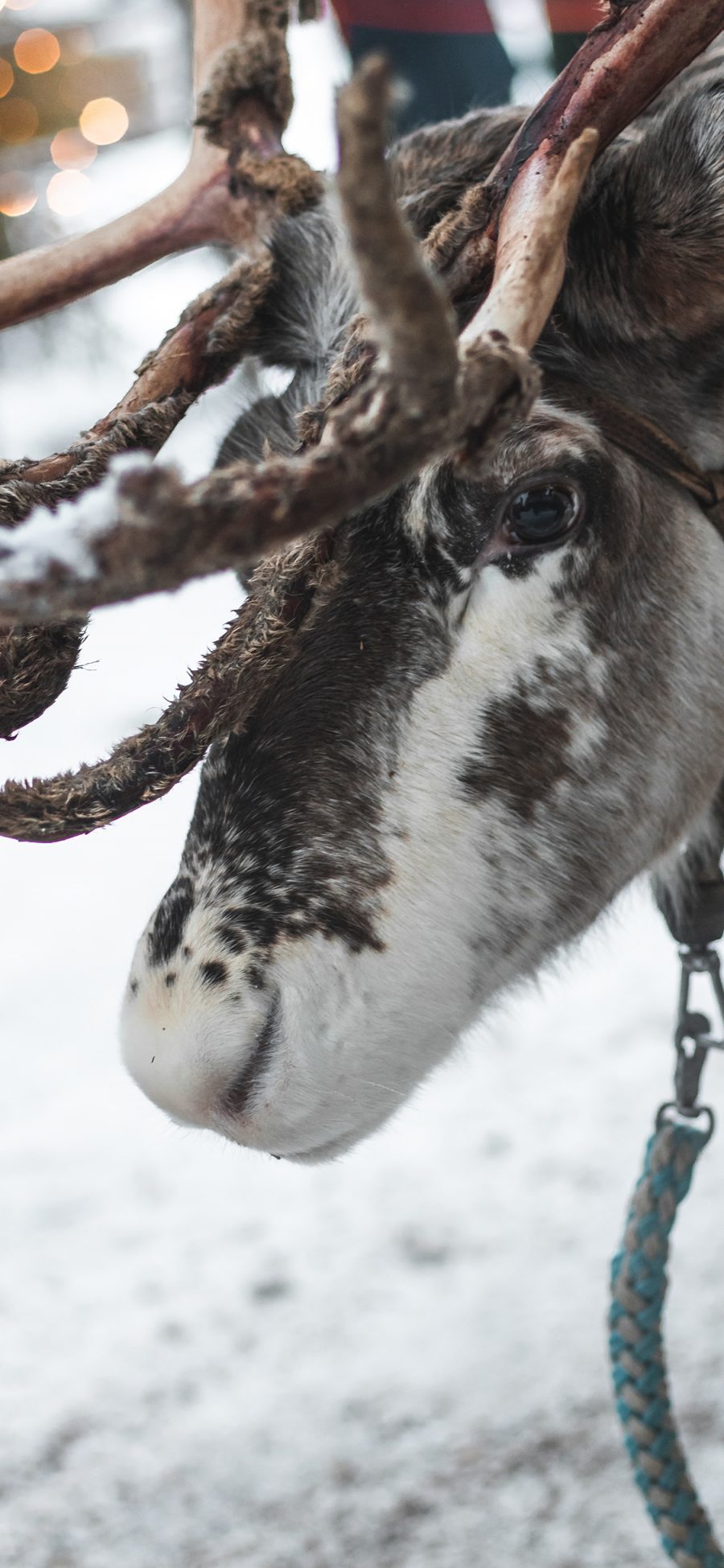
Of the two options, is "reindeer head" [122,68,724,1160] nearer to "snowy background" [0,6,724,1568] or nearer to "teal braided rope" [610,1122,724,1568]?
"snowy background" [0,6,724,1568]

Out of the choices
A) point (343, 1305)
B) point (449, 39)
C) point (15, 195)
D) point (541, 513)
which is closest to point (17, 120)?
point (15, 195)

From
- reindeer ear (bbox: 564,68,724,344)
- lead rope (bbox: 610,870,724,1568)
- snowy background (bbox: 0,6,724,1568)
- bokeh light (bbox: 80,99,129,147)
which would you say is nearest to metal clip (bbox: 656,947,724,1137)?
lead rope (bbox: 610,870,724,1568)

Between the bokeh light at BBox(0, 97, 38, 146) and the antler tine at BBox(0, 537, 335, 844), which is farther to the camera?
the bokeh light at BBox(0, 97, 38, 146)

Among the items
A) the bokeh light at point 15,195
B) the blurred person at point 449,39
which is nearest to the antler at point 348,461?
the blurred person at point 449,39

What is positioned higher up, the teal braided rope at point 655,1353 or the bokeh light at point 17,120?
the bokeh light at point 17,120

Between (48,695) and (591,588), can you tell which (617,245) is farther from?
(48,695)

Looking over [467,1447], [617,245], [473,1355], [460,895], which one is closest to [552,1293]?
[473,1355]

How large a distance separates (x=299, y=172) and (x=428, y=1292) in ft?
7.29

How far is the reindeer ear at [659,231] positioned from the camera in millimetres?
1286

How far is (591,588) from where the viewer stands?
1315 mm

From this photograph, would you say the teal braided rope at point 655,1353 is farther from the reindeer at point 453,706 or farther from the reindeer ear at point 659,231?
the reindeer ear at point 659,231

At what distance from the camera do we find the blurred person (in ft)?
7.29

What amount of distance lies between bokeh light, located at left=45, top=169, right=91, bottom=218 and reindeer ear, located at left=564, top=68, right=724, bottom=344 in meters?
3.42

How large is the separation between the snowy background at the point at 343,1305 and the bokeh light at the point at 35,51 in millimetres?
1365
